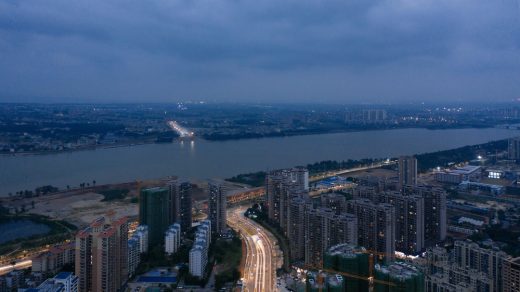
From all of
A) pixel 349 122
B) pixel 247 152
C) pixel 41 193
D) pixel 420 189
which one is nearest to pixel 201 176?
pixel 41 193

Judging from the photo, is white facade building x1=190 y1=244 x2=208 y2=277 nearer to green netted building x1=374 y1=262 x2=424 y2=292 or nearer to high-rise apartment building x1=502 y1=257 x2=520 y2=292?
green netted building x1=374 y1=262 x2=424 y2=292

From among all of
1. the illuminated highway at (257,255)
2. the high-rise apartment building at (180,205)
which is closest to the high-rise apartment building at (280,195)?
the illuminated highway at (257,255)

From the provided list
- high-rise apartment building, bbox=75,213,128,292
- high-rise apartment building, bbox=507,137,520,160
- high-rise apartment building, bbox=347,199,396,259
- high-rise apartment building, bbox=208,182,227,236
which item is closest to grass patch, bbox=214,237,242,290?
high-rise apartment building, bbox=208,182,227,236

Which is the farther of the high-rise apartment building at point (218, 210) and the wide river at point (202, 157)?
the wide river at point (202, 157)

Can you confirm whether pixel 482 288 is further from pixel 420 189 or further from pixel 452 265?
pixel 420 189

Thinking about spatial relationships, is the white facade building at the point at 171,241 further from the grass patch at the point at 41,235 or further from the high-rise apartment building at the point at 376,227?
the high-rise apartment building at the point at 376,227

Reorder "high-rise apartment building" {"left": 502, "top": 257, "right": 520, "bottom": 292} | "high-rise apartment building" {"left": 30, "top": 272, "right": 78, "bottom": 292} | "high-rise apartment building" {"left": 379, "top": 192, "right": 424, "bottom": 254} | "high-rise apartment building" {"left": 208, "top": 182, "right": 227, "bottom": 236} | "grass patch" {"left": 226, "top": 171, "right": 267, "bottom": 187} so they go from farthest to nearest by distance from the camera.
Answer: "grass patch" {"left": 226, "top": 171, "right": 267, "bottom": 187}
"high-rise apartment building" {"left": 208, "top": 182, "right": 227, "bottom": 236}
"high-rise apartment building" {"left": 379, "top": 192, "right": 424, "bottom": 254}
"high-rise apartment building" {"left": 502, "top": 257, "right": 520, "bottom": 292}
"high-rise apartment building" {"left": 30, "top": 272, "right": 78, "bottom": 292}
